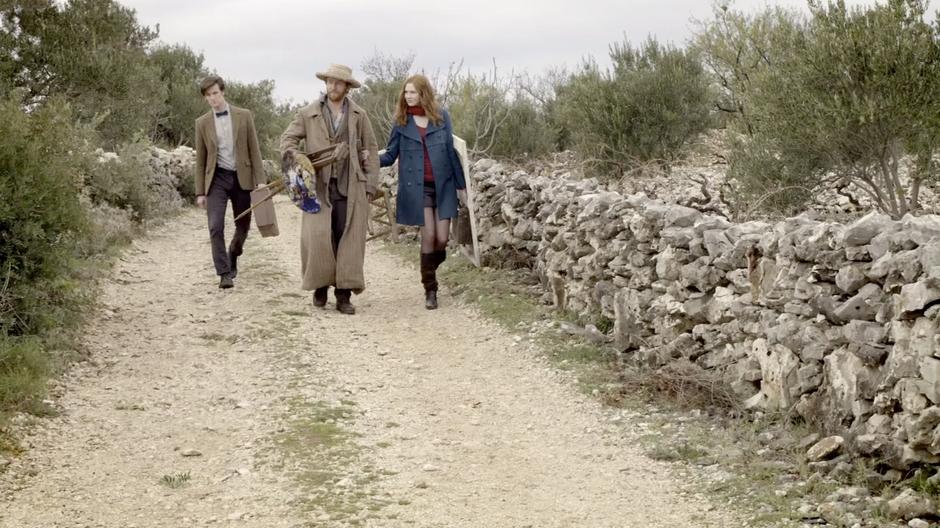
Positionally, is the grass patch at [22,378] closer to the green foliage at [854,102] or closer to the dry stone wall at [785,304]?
the dry stone wall at [785,304]

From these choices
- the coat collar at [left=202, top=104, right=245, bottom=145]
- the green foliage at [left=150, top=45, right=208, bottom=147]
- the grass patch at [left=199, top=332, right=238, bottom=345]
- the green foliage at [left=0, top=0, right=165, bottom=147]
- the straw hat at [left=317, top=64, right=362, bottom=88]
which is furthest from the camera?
the green foliage at [left=150, top=45, right=208, bottom=147]

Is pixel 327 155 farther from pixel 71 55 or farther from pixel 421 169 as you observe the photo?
pixel 71 55

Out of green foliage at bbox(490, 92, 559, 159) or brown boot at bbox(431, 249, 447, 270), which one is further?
green foliage at bbox(490, 92, 559, 159)

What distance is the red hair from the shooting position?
9.02 metres

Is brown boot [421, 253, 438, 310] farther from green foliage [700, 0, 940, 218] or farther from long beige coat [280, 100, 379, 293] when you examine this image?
green foliage [700, 0, 940, 218]

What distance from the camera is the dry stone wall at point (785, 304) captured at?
437 cm

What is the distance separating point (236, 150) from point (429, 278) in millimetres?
2275

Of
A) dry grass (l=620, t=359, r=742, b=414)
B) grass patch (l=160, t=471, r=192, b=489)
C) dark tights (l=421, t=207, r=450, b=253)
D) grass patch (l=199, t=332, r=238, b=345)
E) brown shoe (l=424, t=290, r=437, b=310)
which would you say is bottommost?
grass patch (l=160, t=471, r=192, b=489)

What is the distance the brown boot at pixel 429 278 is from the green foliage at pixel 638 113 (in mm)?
6222

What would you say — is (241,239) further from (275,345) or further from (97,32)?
(97,32)

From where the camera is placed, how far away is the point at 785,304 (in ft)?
17.7

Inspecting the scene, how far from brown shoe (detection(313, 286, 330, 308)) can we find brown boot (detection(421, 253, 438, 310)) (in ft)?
2.81

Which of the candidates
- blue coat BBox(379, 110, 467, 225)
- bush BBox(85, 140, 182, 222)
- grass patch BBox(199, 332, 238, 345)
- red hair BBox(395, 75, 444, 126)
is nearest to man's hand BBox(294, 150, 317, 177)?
blue coat BBox(379, 110, 467, 225)

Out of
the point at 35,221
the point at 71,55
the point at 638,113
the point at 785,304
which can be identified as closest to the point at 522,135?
the point at 638,113
